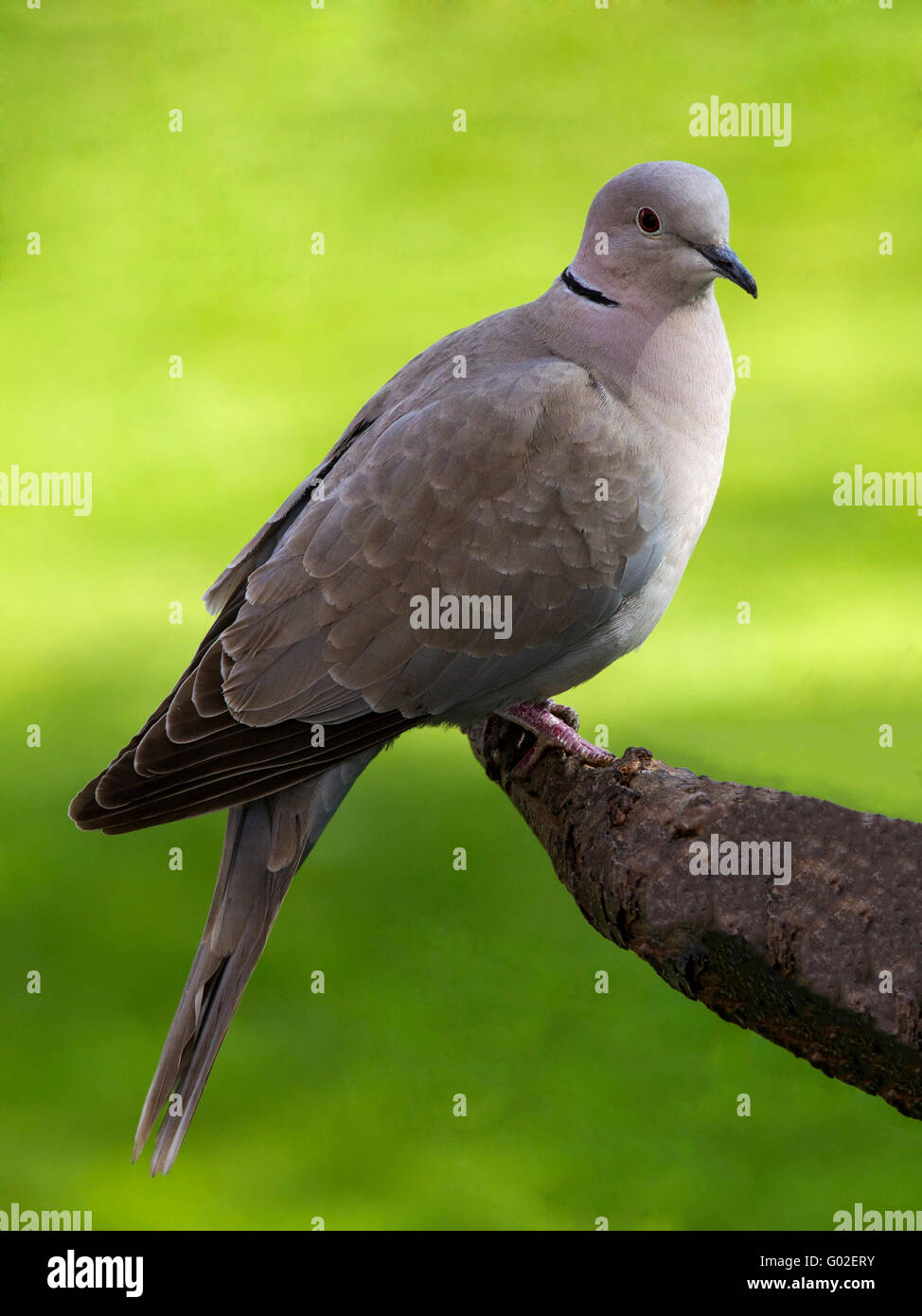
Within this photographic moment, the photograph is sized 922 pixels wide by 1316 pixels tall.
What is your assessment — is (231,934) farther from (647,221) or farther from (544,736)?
(647,221)

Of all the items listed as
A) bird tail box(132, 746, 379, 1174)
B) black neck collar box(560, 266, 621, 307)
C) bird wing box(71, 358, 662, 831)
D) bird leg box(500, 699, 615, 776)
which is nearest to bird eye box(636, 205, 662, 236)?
black neck collar box(560, 266, 621, 307)

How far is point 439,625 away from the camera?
1873 millimetres

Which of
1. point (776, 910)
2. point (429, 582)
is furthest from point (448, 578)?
point (776, 910)

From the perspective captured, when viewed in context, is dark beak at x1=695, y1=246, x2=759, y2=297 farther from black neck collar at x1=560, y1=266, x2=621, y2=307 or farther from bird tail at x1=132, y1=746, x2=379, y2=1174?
bird tail at x1=132, y1=746, x2=379, y2=1174

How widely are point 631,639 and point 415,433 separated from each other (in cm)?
46

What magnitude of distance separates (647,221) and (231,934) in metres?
1.20

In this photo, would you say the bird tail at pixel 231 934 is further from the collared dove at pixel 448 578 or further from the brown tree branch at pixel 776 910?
the brown tree branch at pixel 776 910

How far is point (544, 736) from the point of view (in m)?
2.16

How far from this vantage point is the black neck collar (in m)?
1.99

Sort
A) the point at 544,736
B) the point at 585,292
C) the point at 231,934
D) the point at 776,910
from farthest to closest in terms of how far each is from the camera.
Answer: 1. the point at 544,736
2. the point at 585,292
3. the point at 231,934
4. the point at 776,910

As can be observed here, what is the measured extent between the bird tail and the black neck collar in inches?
30.8

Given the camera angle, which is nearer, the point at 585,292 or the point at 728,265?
the point at 728,265

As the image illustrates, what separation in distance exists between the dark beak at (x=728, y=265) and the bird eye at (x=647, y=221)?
0.07 m

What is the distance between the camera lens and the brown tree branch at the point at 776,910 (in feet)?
4.79
